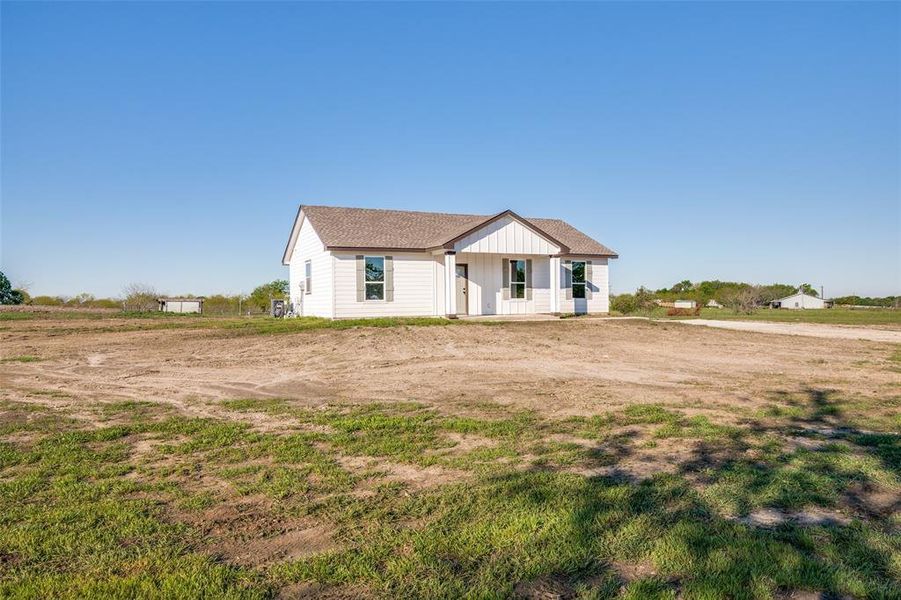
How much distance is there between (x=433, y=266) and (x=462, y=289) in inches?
64.1

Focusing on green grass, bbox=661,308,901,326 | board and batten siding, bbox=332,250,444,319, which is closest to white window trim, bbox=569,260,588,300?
board and batten siding, bbox=332,250,444,319

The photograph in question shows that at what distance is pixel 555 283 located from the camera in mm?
Answer: 23297

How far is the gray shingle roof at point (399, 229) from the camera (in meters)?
21.1

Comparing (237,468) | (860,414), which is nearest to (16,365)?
(237,468)

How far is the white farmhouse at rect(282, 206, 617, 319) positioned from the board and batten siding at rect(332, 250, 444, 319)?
1.5 inches

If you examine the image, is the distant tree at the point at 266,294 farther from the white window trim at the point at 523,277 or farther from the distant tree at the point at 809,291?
the distant tree at the point at 809,291

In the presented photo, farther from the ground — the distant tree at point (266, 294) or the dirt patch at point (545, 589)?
the distant tree at point (266, 294)

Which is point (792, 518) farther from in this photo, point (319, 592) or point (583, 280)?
point (583, 280)

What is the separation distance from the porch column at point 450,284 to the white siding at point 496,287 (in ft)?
5.75

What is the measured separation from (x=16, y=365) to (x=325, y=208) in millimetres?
14266

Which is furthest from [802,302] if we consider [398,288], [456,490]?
[456,490]

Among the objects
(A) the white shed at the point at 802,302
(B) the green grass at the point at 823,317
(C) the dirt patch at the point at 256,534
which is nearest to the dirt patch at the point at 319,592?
(C) the dirt patch at the point at 256,534

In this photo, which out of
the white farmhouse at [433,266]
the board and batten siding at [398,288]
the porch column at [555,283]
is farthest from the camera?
the porch column at [555,283]

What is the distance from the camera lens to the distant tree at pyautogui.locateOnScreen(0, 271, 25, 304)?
114 feet
